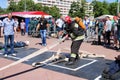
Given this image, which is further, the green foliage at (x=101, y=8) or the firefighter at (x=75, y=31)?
the green foliage at (x=101, y=8)

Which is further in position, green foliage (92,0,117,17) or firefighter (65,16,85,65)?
green foliage (92,0,117,17)

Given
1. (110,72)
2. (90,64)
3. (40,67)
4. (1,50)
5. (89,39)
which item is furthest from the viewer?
(89,39)

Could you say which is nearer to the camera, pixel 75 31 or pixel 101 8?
pixel 75 31

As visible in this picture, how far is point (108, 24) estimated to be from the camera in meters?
15.1

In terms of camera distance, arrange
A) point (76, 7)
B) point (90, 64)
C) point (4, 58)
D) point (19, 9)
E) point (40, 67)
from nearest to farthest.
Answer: point (40, 67), point (90, 64), point (4, 58), point (76, 7), point (19, 9)


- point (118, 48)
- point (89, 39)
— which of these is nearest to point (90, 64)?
point (118, 48)

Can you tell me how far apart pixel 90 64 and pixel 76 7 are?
62.7 meters

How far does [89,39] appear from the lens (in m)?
18.8

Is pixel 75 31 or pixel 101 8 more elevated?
pixel 75 31

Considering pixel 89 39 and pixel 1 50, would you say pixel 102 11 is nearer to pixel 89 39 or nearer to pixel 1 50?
pixel 89 39

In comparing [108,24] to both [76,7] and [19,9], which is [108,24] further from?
[19,9]

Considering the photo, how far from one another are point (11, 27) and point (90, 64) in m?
3.53

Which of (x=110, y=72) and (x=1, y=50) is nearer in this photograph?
(x=110, y=72)

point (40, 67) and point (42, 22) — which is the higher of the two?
point (42, 22)
